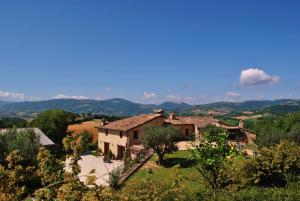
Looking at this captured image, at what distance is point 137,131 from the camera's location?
160 feet

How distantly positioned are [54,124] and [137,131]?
18.3 m

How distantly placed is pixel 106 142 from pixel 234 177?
1312 inches

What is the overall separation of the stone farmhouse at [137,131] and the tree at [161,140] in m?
5.96

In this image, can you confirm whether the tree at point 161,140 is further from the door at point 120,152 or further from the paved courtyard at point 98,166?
the door at point 120,152

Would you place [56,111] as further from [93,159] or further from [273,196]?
[273,196]

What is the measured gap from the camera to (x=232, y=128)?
182 ft

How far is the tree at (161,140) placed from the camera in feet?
121

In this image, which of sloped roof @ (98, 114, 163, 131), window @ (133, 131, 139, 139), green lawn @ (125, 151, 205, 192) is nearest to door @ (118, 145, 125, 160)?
window @ (133, 131, 139, 139)

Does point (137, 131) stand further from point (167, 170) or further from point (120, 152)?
point (167, 170)

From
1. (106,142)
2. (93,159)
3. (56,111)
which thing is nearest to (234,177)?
(93,159)

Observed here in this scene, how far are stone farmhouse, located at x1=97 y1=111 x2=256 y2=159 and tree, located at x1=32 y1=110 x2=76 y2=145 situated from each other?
949 cm

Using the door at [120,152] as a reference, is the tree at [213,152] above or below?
above

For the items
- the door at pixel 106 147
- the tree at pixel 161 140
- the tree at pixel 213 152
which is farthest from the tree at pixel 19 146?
the door at pixel 106 147

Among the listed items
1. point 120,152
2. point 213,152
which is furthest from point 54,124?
point 213,152
